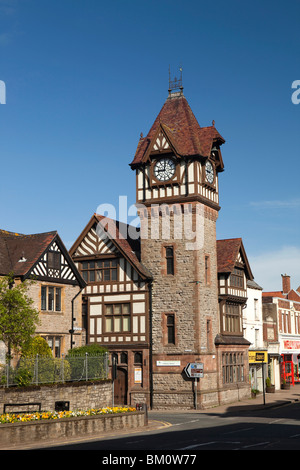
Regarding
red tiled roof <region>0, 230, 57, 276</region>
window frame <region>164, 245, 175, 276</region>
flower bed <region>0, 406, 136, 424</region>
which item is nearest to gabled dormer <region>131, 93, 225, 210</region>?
window frame <region>164, 245, 175, 276</region>

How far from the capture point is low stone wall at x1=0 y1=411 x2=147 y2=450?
2048 centimetres

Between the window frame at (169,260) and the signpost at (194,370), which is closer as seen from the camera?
the signpost at (194,370)

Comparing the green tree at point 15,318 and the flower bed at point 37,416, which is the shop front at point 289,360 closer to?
the green tree at point 15,318

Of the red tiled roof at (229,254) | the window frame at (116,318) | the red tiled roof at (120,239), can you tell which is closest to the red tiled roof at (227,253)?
the red tiled roof at (229,254)

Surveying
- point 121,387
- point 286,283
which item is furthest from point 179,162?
point 286,283

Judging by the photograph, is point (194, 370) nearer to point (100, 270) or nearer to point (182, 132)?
point (100, 270)

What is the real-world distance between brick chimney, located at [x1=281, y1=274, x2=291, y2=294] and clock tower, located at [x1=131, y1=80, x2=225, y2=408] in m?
37.0

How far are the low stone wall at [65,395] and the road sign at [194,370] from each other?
23.3ft

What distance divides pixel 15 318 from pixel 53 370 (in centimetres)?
347

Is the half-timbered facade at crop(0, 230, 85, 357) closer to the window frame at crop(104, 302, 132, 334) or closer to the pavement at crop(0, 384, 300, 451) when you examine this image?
the window frame at crop(104, 302, 132, 334)

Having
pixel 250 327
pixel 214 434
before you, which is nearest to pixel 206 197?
pixel 250 327

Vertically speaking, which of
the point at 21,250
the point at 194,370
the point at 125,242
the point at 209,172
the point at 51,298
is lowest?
the point at 194,370

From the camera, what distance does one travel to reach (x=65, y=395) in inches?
1211

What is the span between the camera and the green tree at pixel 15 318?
32.1 meters
